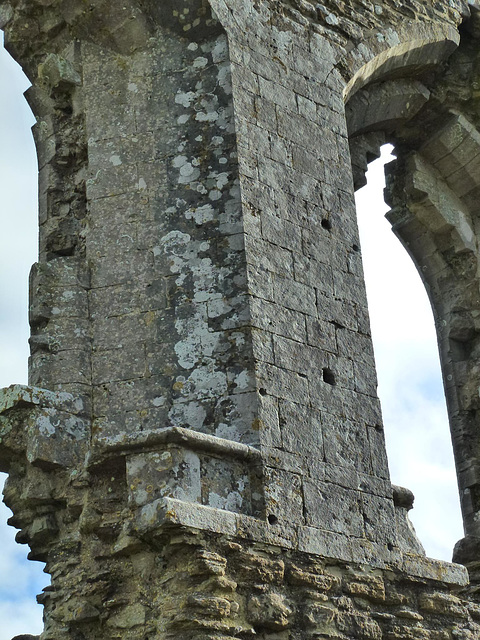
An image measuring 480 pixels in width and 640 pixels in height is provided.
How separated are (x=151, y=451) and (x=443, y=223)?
4.69m

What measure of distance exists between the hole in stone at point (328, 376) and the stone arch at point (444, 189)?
102 inches

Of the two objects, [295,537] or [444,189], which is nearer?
[295,537]

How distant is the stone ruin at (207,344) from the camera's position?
5828 mm

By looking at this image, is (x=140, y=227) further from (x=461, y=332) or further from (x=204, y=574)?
(x=461, y=332)

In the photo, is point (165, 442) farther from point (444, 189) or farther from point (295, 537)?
point (444, 189)

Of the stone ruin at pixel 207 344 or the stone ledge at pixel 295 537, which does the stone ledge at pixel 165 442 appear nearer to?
the stone ruin at pixel 207 344

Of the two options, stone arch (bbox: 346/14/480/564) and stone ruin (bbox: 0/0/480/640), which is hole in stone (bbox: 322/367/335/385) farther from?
stone arch (bbox: 346/14/480/564)

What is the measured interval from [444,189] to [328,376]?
3.61 metres

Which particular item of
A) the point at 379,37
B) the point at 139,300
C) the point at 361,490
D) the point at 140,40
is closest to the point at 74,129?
the point at 140,40

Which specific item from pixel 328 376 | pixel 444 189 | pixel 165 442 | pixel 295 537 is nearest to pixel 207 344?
pixel 328 376

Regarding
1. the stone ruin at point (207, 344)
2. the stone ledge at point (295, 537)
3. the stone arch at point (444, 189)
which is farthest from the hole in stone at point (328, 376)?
the stone arch at point (444, 189)

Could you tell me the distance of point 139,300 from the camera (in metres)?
6.79

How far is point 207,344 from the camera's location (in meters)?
6.55

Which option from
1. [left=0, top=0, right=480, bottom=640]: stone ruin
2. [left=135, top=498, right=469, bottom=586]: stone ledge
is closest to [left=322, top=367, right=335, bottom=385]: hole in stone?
[left=0, top=0, right=480, bottom=640]: stone ruin
